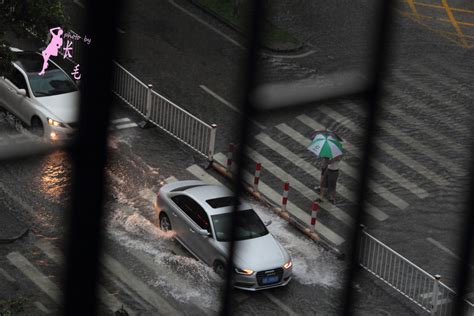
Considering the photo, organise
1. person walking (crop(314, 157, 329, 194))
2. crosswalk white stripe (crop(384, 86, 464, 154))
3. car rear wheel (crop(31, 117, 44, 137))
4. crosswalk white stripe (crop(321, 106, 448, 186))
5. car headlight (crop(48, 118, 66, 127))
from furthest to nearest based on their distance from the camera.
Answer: crosswalk white stripe (crop(384, 86, 464, 154))
crosswalk white stripe (crop(321, 106, 448, 186))
car rear wheel (crop(31, 117, 44, 137))
car headlight (crop(48, 118, 66, 127))
person walking (crop(314, 157, 329, 194))

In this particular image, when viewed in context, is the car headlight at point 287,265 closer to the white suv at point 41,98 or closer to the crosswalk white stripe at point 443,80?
the white suv at point 41,98

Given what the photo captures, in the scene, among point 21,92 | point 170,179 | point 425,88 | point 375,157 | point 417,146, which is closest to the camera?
point 170,179

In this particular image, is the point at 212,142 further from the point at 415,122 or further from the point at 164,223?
the point at 415,122

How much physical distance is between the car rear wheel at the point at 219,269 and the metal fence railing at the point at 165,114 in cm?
263

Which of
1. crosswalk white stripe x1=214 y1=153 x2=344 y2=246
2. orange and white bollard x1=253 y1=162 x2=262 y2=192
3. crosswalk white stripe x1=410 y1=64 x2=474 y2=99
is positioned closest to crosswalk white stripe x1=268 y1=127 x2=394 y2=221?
crosswalk white stripe x1=214 y1=153 x2=344 y2=246

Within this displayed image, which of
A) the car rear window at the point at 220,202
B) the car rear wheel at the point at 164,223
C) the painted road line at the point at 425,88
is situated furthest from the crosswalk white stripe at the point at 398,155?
the car rear wheel at the point at 164,223

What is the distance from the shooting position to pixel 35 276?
11.5 meters

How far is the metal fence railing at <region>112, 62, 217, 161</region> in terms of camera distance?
47.4 ft

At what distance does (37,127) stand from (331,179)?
4.19 meters

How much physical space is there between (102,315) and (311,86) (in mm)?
7067

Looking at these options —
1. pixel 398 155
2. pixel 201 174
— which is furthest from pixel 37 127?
pixel 398 155

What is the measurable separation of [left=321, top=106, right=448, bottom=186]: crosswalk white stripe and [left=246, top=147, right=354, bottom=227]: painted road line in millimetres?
1212

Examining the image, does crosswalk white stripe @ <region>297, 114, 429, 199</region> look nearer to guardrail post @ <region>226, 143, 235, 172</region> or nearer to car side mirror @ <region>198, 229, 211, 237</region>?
guardrail post @ <region>226, 143, 235, 172</region>

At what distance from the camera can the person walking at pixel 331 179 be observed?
1342 centimetres
